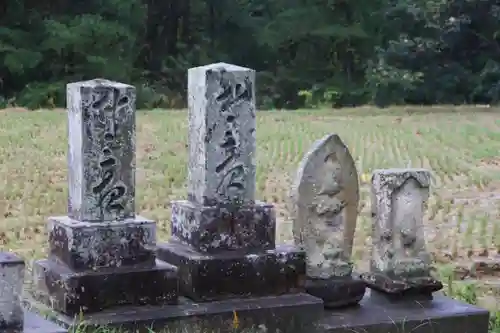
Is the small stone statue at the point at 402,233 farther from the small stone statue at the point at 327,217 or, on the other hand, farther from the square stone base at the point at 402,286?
the small stone statue at the point at 327,217

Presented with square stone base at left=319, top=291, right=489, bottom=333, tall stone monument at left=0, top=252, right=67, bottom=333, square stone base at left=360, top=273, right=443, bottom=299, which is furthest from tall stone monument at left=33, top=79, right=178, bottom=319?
square stone base at left=360, top=273, right=443, bottom=299

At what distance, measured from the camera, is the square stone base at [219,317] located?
444cm

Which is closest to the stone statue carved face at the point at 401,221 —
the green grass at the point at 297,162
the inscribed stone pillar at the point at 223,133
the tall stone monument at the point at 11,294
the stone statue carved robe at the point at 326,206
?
the stone statue carved robe at the point at 326,206

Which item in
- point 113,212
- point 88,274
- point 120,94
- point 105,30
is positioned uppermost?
point 105,30

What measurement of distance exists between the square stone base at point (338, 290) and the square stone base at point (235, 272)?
9 centimetres

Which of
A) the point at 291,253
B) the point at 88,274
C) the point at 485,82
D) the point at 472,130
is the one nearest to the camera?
the point at 88,274

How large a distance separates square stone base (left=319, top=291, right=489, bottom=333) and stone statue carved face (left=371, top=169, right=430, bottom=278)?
181 millimetres

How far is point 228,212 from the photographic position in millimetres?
4910

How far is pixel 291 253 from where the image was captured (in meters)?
4.95

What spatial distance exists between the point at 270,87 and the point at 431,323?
24575 millimetres

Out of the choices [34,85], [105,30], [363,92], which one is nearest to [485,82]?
[363,92]

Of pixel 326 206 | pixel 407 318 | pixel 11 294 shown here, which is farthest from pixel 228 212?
pixel 11 294

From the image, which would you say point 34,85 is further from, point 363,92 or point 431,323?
point 431,323

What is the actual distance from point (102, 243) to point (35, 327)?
73 cm
